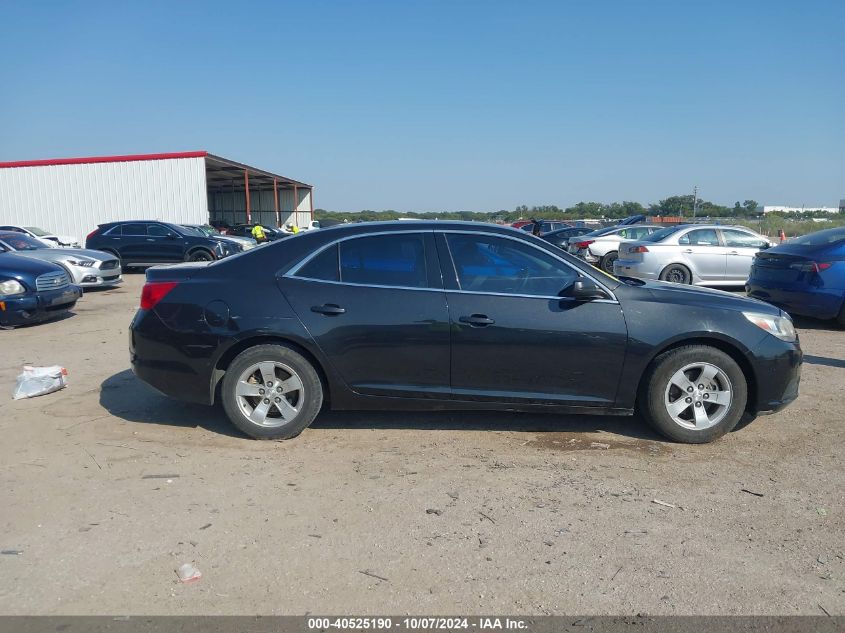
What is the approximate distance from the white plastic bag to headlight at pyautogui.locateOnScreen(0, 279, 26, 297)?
3858mm

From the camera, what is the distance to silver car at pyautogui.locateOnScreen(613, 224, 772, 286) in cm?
1342

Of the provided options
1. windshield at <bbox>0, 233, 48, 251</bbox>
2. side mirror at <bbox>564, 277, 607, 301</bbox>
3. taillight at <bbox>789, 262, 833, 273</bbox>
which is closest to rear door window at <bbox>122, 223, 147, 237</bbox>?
windshield at <bbox>0, 233, 48, 251</bbox>

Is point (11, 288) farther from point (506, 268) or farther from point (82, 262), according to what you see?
point (506, 268)

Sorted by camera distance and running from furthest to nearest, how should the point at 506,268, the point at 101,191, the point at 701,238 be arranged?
the point at 101,191 → the point at 701,238 → the point at 506,268

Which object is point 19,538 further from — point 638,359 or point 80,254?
point 80,254

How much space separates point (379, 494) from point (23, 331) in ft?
25.5

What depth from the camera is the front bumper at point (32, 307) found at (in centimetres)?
908

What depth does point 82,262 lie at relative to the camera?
13.5 m

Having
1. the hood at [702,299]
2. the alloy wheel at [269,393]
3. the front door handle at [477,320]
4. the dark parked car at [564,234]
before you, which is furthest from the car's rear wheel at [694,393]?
the dark parked car at [564,234]

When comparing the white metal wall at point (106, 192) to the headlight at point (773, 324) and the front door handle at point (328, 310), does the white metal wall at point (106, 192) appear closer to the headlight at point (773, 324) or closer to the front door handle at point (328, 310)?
the front door handle at point (328, 310)

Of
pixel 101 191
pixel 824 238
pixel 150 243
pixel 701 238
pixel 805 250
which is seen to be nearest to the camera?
pixel 805 250

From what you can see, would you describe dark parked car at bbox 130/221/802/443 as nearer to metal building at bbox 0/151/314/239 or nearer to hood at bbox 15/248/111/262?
hood at bbox 15/248/111/262

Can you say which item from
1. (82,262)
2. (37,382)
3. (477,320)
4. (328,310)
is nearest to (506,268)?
(477,320)

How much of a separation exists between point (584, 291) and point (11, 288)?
8.36 meters
